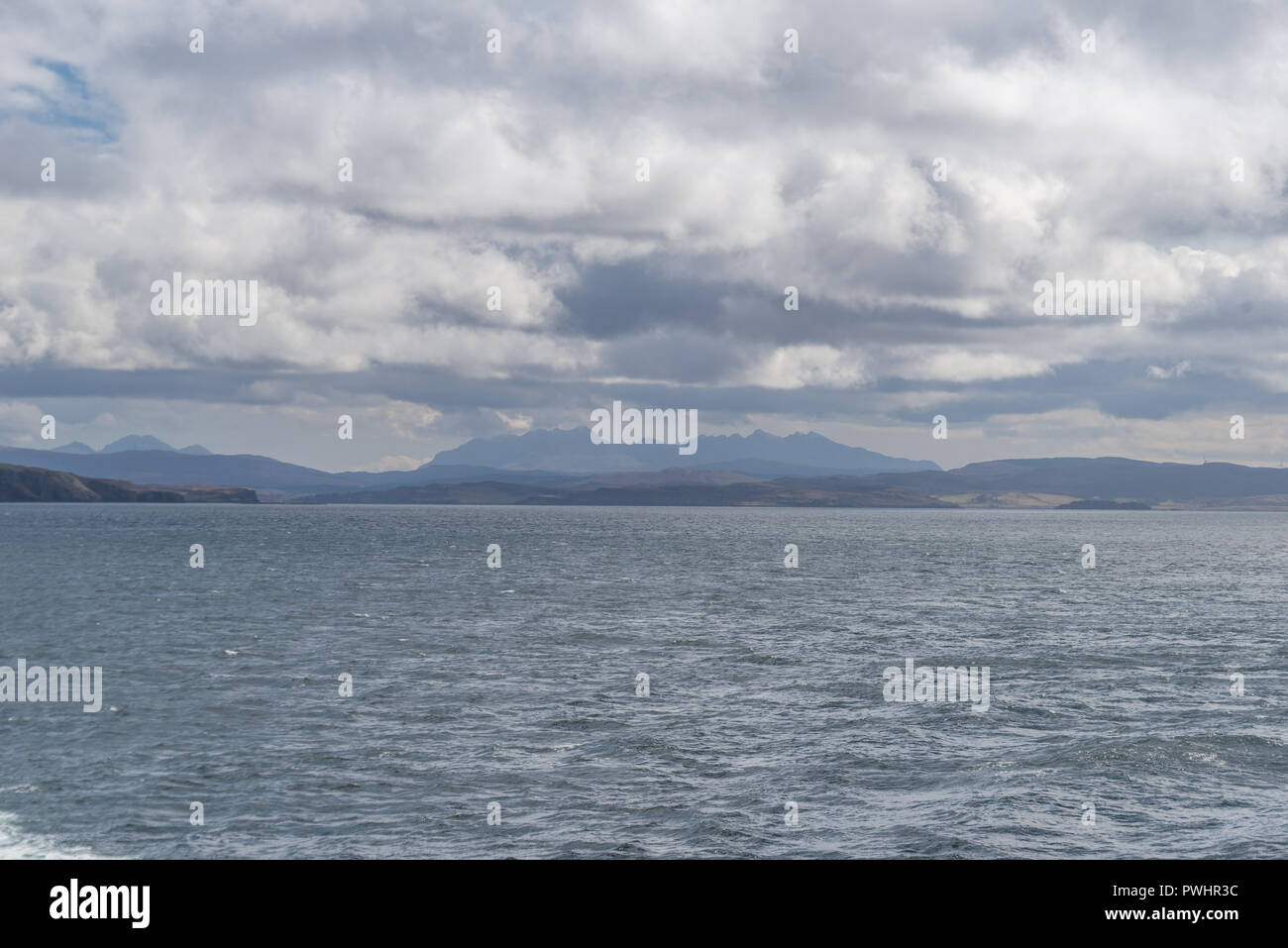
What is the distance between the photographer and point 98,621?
85.2 metres

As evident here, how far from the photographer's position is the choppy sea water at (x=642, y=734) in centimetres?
3145

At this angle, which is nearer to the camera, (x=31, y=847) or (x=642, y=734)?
(x=31, y=847)

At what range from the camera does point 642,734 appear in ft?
143

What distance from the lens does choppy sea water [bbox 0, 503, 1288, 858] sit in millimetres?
31453
